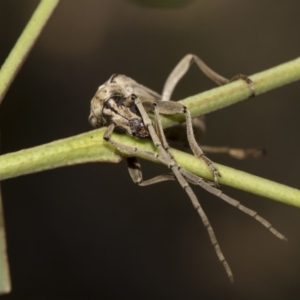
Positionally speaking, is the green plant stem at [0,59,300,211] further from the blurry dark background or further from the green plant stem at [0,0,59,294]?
the blurry dark background

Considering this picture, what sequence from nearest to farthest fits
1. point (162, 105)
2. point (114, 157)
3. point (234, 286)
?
point (114, 157) → point (162, 105) → point (234, 286)

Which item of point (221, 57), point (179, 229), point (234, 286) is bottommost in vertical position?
point (234, 286)

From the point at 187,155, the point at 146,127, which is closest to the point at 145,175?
the point at 146,127

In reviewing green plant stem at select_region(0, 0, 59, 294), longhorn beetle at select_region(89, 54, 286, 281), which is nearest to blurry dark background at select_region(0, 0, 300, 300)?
longhorn beetle at select_region(89, 54, 286, 281)

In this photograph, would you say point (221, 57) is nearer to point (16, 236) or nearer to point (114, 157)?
point (16, 236)

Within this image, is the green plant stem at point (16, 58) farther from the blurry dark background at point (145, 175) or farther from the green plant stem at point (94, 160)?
the blurry dark background at point (145, 175)

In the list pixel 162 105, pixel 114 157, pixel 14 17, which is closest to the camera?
pixel 114 157

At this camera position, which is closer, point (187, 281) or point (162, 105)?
point (162, 105)

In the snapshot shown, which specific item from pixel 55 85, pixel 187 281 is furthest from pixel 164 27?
pixel 187 281
